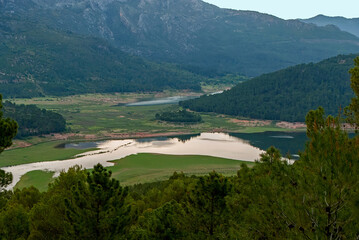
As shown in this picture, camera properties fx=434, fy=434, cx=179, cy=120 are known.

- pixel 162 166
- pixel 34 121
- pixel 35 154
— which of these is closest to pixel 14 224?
pixel 162 166

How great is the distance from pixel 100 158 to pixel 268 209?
302ft

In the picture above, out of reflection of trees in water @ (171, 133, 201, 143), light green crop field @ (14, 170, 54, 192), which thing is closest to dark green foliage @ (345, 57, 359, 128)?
light green crop field @ (14, 170, 54, 192)

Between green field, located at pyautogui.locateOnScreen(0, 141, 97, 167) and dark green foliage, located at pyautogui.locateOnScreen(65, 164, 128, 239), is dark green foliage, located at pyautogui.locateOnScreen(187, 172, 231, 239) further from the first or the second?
green field, located at pyautogui.locateOnScreen(0, 141, 97, 167)

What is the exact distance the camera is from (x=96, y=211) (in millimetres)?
29078

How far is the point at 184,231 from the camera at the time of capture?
3006 cm

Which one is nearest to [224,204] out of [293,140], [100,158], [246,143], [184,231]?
[184,231]

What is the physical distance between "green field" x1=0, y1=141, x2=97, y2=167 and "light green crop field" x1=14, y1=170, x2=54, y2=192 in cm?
1302

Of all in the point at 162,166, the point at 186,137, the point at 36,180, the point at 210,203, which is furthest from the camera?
the point at 186,137

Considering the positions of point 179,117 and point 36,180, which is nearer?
point 36,180

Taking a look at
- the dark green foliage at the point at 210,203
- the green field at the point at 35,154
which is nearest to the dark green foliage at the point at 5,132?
the dark green foliage at the point at 210,203

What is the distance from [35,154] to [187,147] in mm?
41846

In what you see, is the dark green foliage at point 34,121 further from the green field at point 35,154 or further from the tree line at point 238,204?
the tree line at point 238,204

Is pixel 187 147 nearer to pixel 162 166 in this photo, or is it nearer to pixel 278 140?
pixel 162 166

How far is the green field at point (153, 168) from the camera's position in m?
85.9
